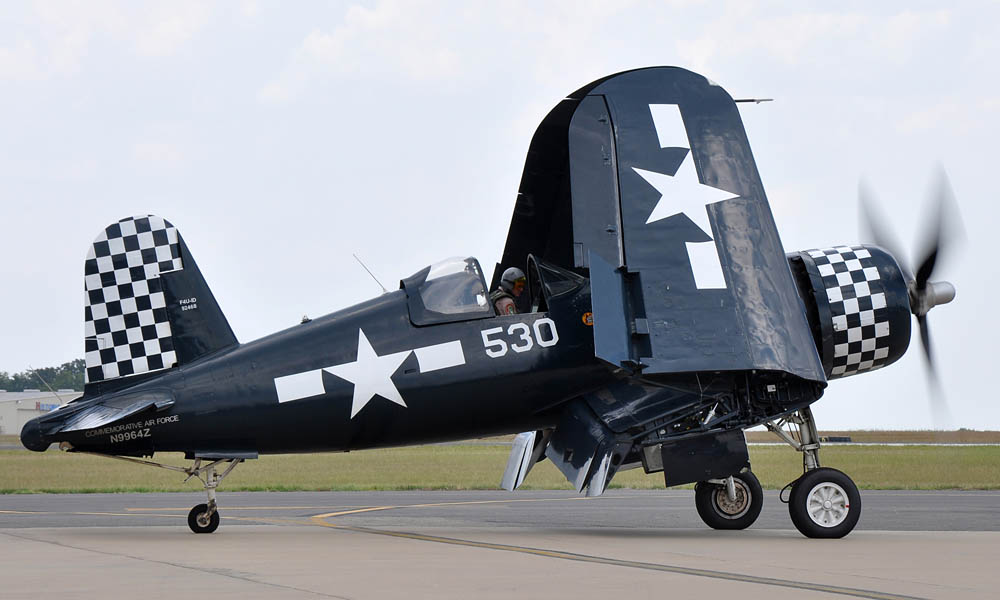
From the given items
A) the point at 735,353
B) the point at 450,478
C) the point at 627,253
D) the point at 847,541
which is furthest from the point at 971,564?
the point at 450,478

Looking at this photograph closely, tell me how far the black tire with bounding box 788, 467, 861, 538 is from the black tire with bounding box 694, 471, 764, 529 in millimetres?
1407

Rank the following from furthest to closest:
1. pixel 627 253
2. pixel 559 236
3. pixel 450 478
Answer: pixel 450 478 → pixel 559 236 → pixel 627 253

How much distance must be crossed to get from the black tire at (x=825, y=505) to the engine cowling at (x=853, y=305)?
1.57 meters

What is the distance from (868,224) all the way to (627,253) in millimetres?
3795

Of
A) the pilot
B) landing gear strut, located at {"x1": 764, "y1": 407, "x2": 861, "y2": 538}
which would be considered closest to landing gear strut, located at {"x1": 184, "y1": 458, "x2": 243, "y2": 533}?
the pilot

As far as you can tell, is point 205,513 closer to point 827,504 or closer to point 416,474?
point 827,504

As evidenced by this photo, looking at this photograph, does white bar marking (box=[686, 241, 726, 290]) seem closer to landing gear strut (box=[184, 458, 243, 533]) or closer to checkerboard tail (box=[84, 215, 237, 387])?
checkerboard tail (box=[84, 215, 237, 387])

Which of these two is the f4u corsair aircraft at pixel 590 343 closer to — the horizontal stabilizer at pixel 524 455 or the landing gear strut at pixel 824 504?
the landing gear strut at pixel 824 504

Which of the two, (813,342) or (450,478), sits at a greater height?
(813,342)

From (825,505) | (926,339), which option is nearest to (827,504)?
(825,505)

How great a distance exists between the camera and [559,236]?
1380 cm

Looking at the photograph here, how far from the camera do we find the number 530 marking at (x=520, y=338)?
11.9 meters

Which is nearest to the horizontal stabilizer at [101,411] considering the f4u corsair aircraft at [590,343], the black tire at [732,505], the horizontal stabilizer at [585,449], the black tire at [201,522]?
the f4u corsair aircraft at [590,343]

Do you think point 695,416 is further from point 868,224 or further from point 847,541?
point 868,224
